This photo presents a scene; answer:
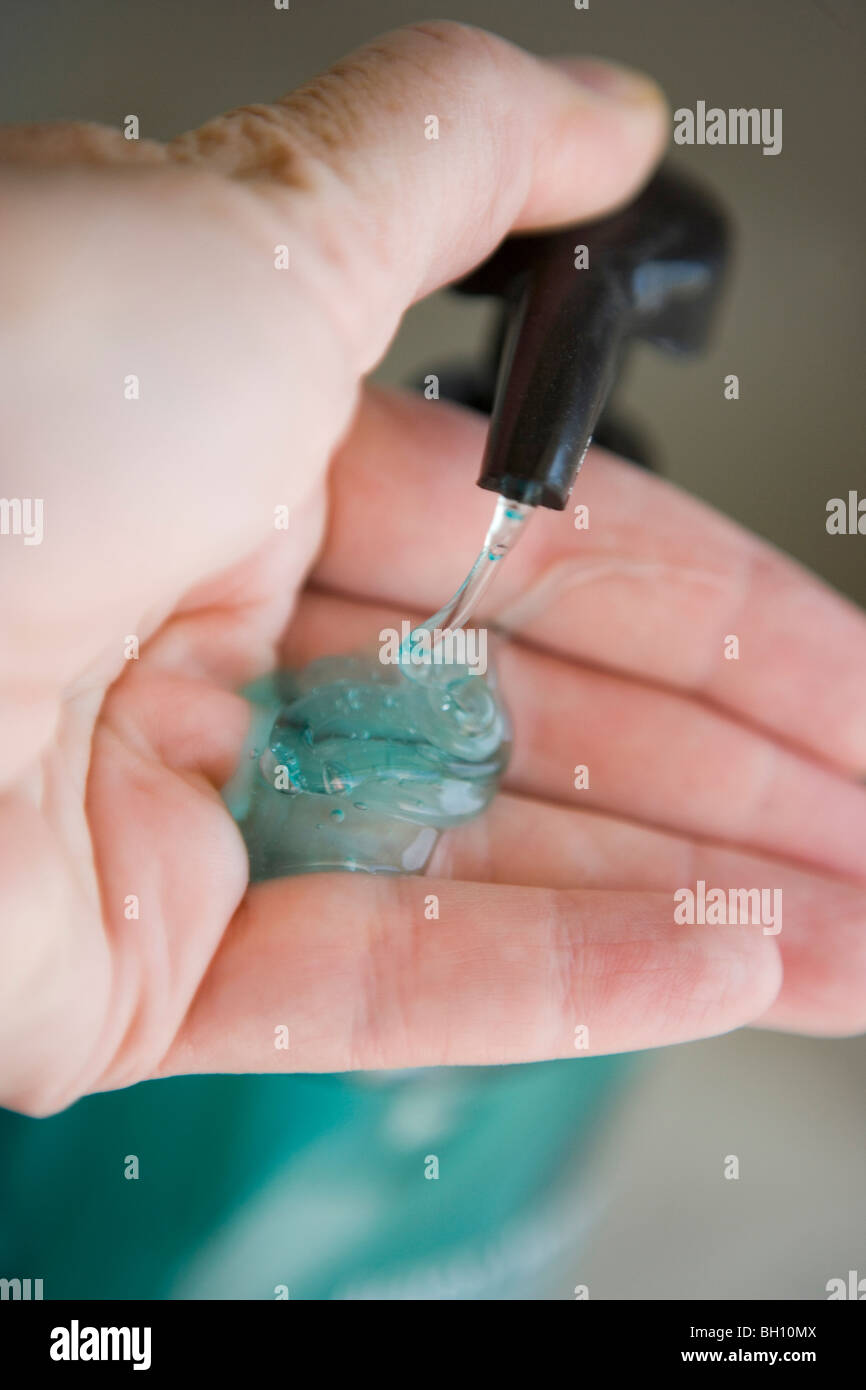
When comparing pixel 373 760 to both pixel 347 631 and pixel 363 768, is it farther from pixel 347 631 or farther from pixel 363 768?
pixel 347 631

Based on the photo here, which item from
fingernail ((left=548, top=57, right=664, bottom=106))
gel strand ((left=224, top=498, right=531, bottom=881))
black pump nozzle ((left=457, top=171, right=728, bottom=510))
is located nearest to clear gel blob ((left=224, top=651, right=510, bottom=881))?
gel strand ((left=224, top=498, right=531, bottom=881))

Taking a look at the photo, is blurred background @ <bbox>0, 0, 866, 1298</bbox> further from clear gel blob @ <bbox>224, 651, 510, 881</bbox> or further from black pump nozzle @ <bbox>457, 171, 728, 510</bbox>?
clear gel blob @ <bbox>224, 651, 510, 881</bbox>

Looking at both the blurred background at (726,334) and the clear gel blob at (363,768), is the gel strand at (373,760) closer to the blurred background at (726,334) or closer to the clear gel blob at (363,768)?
the clear gel blob at (363,768)

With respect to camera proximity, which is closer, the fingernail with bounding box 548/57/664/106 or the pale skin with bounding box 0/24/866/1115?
the pale skin with bounding box 0/24/866/1115

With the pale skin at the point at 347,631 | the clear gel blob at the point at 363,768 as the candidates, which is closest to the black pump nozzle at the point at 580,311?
the pale skin at the point at 347,631

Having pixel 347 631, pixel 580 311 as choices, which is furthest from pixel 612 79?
pixel 347 631

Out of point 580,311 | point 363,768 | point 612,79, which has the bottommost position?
point 363,768
